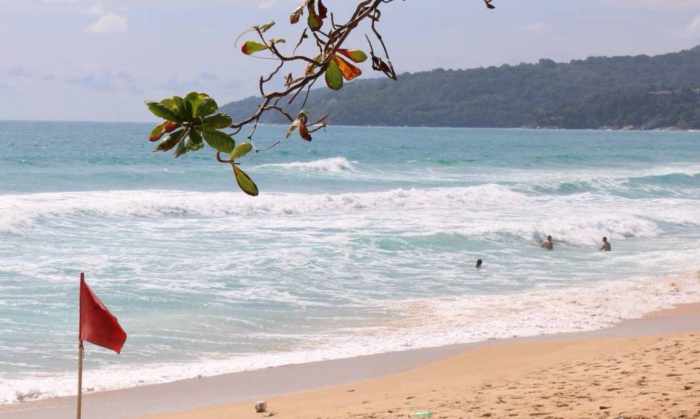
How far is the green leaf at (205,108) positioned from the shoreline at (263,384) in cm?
656

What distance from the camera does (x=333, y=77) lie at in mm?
2203

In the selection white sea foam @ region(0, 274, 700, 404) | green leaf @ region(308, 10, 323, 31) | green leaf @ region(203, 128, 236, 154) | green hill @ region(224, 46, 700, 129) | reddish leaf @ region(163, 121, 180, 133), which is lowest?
white sea foam @ region(0, 274, 700, 404)

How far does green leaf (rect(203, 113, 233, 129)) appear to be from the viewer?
77.3 inches

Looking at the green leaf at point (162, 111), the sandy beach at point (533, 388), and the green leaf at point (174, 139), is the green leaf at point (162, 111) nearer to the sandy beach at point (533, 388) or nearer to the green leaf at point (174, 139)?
the green leaf at point (174, 139)

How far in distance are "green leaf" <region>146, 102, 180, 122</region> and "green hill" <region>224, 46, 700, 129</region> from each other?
138 meters

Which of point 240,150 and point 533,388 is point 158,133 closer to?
point 240,150

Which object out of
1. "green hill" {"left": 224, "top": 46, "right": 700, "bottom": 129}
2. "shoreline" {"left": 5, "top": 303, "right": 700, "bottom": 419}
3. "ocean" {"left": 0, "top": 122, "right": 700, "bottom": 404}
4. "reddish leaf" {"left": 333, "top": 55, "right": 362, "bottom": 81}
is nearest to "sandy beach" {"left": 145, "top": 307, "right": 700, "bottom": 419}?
"shoreline" {"left": 5, "top": 303, "right": 700, "bottom": 419}

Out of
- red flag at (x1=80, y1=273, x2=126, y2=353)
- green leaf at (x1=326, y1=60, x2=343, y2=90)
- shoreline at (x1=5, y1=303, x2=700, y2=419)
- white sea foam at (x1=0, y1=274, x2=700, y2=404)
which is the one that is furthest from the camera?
white sea foam at (x1=0, y1=274, x2=700, y2=404)

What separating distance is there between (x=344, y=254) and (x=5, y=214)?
810cm

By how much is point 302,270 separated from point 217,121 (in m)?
14.0

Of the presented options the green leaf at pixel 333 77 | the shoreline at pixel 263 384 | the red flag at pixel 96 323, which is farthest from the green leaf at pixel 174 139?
the shoreline at pixel 263 384

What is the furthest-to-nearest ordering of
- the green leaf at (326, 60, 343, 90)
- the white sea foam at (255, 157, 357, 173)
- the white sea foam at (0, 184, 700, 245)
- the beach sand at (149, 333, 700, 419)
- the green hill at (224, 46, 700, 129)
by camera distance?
the green hill at (224, 46, 700, 129) < the white sea foam at (255, 157, 357, 173) < the white sea foam at (0, 184, 700, 245) < the beach sand at (149, 333, 700, 419) < the green leaf at (326, 60, 343, 90)

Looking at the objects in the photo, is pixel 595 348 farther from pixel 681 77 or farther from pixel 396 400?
pixel 681 77

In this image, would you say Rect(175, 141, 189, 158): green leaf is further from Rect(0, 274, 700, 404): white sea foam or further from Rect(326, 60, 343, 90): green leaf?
Rect(0, 274, 700, 404): white sea foam
